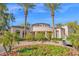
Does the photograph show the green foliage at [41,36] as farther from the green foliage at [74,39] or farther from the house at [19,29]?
the green foliage at [74,39]

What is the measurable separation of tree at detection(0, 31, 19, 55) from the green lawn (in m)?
0.09

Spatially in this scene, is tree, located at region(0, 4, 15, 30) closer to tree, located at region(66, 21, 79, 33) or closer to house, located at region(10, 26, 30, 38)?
house, located at region(10, 26, 30, 38)

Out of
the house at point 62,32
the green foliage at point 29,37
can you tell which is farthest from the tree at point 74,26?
the green foliage at point 29,37

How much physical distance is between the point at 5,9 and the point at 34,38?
0.38 m

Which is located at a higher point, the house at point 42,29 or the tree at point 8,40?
the house at point 42,29

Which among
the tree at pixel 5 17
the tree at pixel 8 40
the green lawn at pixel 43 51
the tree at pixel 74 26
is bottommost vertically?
the green lawn at pixel 43 51

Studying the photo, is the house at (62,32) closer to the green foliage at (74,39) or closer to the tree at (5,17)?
the green foliage at (74,39)

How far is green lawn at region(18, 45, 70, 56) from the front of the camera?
188cm

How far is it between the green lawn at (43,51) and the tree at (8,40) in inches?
3.6

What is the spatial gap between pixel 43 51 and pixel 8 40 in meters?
0.33

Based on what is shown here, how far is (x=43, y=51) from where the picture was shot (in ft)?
6.21

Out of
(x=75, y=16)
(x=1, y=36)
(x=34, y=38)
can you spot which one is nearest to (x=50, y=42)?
(x=34, y=38)

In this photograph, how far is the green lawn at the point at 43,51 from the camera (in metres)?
1.88

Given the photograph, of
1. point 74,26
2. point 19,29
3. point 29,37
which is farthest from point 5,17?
point 74,26
